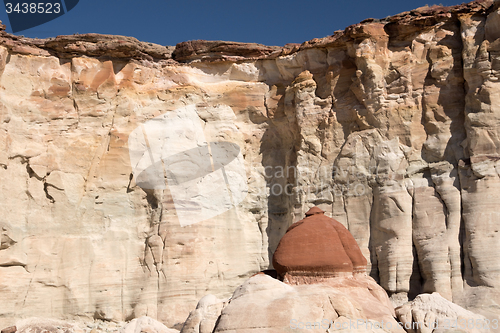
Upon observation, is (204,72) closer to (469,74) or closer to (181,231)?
(181,231)

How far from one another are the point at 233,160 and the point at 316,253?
962 centimetres

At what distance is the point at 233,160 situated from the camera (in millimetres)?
21500

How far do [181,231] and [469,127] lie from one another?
10.4 meters

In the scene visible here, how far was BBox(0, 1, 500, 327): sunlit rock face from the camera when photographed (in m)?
17.3

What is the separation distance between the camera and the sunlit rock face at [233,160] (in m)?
17.3

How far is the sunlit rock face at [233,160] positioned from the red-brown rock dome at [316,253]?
474cm

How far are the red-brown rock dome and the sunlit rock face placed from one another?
4.74 m

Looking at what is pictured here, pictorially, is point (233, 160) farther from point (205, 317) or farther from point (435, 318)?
point (435, 318)

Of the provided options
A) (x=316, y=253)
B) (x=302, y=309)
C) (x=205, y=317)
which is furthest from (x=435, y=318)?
(x=205, y=317)

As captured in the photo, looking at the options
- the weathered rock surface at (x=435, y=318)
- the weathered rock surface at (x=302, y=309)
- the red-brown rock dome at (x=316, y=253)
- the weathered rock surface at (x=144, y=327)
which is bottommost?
the weathered rock surface at (x=144, y=327)

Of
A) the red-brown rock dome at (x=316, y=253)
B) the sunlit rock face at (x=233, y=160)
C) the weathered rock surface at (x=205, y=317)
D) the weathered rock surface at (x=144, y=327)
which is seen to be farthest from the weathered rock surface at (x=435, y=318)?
the weathered rock surface at (x=144, y=327)

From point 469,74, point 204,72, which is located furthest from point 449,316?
point 204,72

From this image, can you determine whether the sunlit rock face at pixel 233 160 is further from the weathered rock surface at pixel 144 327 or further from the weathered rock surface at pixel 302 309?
the weathered rock surface at pixel 302 309

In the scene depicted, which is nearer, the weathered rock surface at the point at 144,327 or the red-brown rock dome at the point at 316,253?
the red-brown rock dome at the point at 316,253
